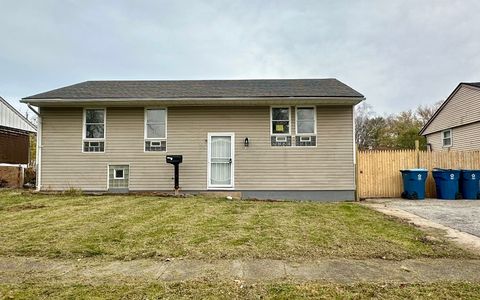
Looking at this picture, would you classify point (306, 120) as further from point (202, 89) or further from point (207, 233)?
point (207, 233)

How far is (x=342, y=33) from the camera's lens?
648 inches

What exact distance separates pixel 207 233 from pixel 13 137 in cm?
1691

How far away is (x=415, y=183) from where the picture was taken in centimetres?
1081

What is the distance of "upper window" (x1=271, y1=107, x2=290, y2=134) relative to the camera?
11219mm

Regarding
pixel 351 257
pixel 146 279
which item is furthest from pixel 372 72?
pixel 146 279

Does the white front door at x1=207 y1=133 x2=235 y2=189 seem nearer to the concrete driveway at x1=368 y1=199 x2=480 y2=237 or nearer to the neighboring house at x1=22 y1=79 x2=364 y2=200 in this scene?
the neighboring house at x1=22 y1=79 x2=364 y2=200

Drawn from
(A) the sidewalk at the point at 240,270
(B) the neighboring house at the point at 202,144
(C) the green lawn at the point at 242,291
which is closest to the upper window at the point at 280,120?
(B) the neighboring house at the point at 202,144

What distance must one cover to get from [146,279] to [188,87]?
10.0m

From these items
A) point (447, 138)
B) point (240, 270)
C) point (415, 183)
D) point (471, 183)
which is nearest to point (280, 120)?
point (415, 183)

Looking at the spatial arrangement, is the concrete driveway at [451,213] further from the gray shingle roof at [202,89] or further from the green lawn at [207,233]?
the gray shingle roof at [202,89]

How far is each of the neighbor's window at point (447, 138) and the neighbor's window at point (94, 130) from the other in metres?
16.9

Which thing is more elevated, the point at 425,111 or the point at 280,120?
the point at 425,111

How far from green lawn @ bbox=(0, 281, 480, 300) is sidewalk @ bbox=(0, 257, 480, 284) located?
180mm

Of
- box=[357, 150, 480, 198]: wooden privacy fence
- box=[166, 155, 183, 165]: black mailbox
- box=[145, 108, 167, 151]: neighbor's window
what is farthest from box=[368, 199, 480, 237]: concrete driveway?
box=[145, 108, 167, 151]: neighbor's window
